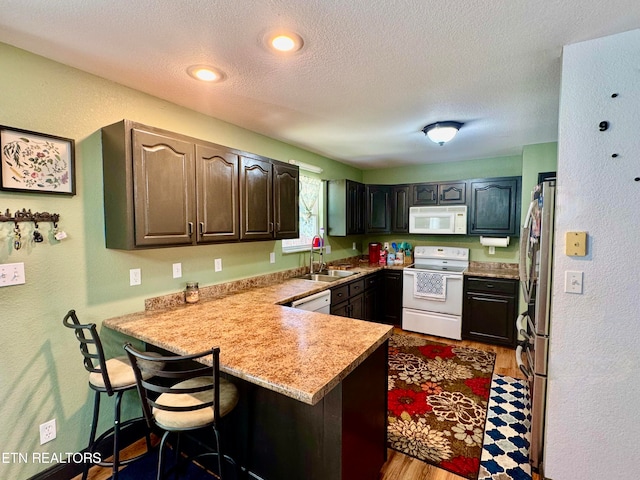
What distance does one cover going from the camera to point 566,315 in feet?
5.45

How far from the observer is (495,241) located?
4.01 meters

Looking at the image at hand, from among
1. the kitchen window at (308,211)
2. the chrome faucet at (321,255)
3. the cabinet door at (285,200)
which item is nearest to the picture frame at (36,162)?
the cabinet door at (285,200)

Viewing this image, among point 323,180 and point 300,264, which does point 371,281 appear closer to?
point 300,264

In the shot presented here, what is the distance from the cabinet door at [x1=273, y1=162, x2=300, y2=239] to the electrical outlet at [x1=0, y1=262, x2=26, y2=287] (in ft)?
5.73

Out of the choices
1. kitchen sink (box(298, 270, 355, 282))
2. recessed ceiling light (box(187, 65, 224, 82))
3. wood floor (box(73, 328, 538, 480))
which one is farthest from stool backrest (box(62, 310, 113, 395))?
kitchen sink (box(298, 270, 355, 282))

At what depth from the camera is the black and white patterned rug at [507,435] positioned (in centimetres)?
187

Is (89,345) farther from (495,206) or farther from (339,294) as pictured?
(495,206)

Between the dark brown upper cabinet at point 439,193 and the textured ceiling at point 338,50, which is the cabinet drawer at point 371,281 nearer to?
the dark brown upper cabinet at point 439,193

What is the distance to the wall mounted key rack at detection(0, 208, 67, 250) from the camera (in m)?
1.63

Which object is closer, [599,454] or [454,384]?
[599,454]

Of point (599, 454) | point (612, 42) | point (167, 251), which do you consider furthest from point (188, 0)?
point (599, 454)

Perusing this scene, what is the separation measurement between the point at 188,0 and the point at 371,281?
3.52 meters

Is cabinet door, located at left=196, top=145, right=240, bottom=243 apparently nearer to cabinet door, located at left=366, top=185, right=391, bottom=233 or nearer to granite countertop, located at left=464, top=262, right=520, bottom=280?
cabinet door, located at left=366, top=185, right=391, bottom=233

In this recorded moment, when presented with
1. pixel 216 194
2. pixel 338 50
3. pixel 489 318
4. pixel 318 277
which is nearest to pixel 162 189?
pixel 216 194
